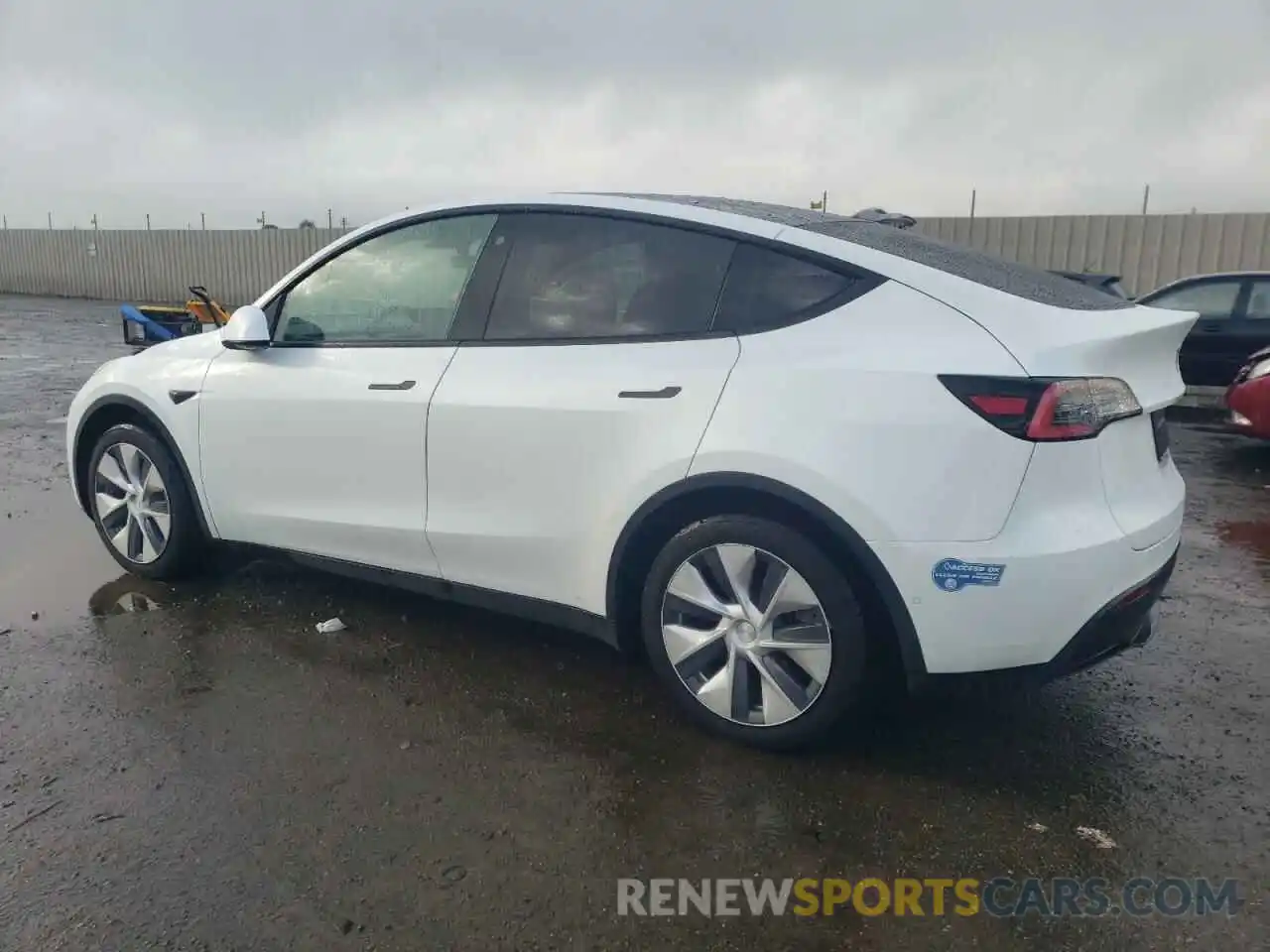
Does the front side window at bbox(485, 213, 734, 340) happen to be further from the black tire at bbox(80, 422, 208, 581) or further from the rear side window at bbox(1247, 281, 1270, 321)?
the rear side window at bbox(1247, 281, 1270, 321)

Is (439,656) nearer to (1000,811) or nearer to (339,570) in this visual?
(339,570)

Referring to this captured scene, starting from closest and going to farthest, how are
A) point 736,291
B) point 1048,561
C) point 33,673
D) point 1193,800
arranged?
1. point 1048,561
2. point 1193,800
3. point 736,291
4. point 33,673

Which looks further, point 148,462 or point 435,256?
point 148,462

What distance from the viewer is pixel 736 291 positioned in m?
3.20

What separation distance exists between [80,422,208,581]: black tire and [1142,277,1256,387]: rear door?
31.4 ft

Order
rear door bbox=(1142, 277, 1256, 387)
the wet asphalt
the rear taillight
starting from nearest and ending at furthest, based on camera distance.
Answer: the wet asphalt, the rear taillight, rear door bbox=(1142, 277, 1256, 387)

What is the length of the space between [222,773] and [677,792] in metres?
1.36

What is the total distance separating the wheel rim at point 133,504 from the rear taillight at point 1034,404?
3.48 metres

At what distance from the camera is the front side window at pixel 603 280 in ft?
10.8

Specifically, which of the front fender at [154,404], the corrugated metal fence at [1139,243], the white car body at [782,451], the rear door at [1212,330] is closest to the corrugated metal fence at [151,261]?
the corrugated metal fence at [1139,243]

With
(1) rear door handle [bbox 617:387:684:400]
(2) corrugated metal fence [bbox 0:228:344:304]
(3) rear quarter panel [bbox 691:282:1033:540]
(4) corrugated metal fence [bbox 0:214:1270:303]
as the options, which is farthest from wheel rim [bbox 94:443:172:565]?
(2) corrugated metal fence [bbox 0:228:344:304]

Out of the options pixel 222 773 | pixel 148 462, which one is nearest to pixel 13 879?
pixel 222 773

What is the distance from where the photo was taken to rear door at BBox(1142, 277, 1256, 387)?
34.1 ft

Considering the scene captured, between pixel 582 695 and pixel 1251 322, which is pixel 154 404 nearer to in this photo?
pixel 582 695
